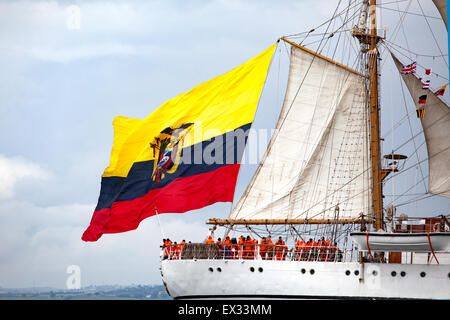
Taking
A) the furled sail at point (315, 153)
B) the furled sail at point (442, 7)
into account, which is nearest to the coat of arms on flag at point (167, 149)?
the furled sail at point (315, 153)

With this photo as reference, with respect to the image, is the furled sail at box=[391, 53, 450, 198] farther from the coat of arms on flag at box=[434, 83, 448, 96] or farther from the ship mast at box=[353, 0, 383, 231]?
the ship mast at box=[353, 0, 383, 231]

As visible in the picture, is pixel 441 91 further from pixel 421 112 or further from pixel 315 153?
pixel 315 153

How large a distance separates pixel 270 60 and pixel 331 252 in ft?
40.9

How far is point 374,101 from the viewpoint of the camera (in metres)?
43.2

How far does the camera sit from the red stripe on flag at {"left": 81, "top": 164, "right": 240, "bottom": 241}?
38000mm

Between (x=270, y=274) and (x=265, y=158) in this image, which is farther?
(x=265, y=158)

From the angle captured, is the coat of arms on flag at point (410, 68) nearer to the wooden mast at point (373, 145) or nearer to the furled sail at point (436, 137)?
the furled sail at point (436, 137)

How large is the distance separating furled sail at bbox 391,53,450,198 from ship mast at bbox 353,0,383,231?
2691 millimetres

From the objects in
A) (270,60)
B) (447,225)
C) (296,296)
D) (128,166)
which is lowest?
(296,296)

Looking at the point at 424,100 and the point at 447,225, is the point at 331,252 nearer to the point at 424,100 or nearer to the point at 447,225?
the point at 447,225

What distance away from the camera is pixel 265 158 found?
45375 millimetres

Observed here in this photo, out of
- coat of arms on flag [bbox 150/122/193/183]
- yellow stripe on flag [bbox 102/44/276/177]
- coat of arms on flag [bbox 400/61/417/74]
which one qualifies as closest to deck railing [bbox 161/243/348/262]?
coat of arms on flag [bbox 150/122/193/183]

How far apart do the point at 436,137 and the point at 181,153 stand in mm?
14397
